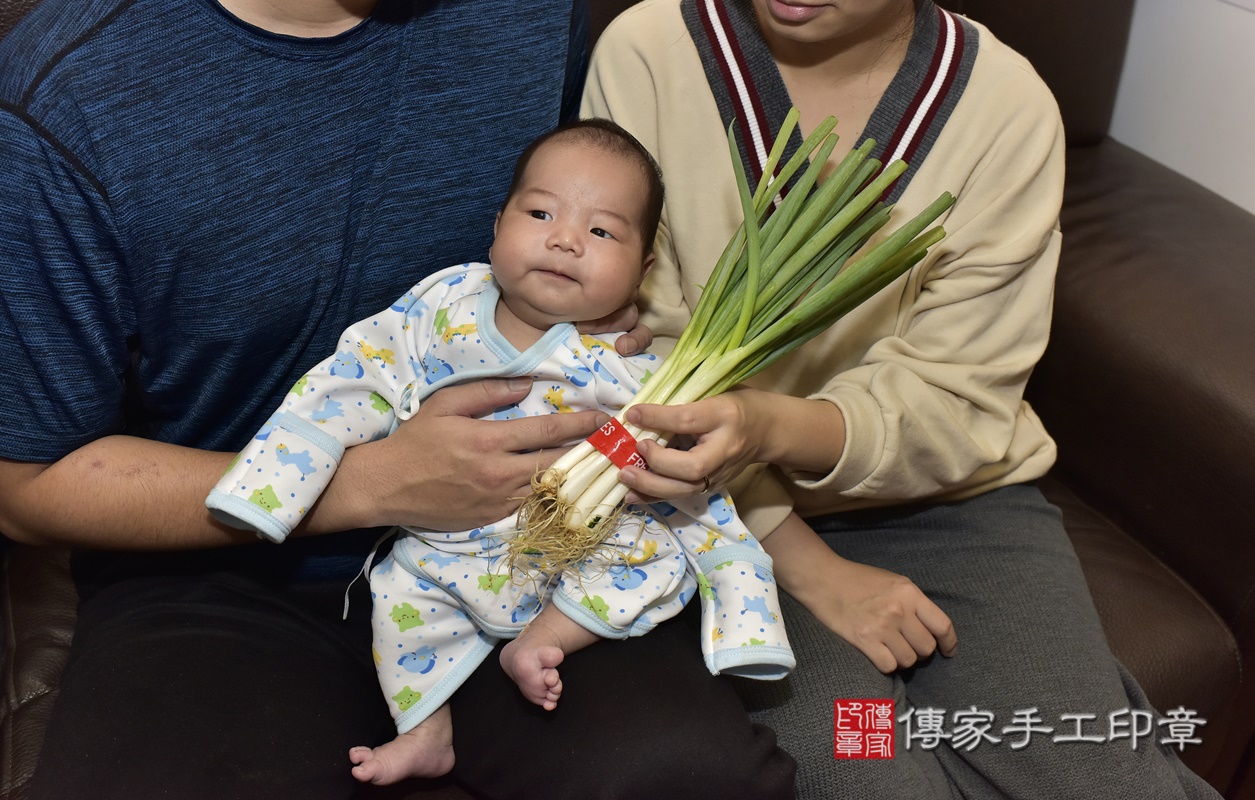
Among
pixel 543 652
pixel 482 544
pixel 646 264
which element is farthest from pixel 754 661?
pixel 646 264

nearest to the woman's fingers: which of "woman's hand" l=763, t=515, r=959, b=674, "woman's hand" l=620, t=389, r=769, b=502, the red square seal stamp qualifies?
"woman's hand" l=763, t=515, r=959, b=674

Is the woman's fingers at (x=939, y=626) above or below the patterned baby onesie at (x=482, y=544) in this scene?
below

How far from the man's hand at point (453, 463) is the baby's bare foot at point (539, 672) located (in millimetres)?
159

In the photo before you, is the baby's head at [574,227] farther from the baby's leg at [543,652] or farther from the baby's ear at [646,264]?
the baby's leg at [543,652]

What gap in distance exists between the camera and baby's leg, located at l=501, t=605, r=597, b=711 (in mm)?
1124

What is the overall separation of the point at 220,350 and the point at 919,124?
3.01 ft

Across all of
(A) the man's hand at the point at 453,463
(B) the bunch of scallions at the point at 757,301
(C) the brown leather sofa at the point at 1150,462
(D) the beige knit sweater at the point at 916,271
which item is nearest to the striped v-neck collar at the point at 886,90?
(D) the beige knit sweater at the point at 916,271

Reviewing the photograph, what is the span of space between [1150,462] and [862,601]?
0.58 m

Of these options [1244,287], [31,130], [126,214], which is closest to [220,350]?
[126,214]

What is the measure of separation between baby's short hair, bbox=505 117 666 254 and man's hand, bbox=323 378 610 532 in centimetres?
24

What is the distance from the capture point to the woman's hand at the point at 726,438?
1090 millimetres

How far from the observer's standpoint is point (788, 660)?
45.6 inches

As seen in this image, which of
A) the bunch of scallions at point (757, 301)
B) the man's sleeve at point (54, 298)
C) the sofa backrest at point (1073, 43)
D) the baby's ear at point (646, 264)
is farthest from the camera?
the sofa backrest at point (1073, 43)

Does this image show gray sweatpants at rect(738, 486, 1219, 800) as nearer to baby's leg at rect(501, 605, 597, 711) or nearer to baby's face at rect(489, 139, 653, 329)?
baby's leg at rect(501, 605, 597, 711)
